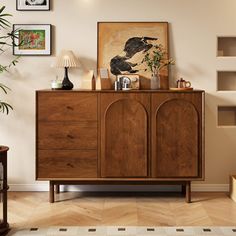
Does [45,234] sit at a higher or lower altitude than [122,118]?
lower

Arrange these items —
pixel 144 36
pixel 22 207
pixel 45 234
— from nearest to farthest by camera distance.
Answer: pixel 45 234, pixel 22 207, pixel 144 36

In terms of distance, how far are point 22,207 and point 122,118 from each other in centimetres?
121

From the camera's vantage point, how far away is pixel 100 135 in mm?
4305

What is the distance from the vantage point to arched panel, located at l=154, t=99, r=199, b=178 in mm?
4277

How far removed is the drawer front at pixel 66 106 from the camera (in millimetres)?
4270

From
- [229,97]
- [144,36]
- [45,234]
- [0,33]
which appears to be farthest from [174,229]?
[0,33]

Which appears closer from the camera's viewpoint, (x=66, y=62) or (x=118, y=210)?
(x=118, y=210)

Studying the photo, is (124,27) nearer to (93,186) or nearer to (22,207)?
(93,186)

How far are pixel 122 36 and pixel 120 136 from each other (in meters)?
1.09

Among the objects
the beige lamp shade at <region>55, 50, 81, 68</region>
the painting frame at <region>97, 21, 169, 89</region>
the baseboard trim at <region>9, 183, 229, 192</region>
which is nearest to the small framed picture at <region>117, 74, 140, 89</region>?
the painting frame at <region>97, 21, 169, 89</region>

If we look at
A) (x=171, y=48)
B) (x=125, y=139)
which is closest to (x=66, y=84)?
(x=125, y=139)

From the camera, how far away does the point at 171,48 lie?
4750mm

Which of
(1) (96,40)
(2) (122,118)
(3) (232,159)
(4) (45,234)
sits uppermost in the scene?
(1) (96,40)

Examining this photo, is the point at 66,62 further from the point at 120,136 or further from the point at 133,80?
the point at 120,136
